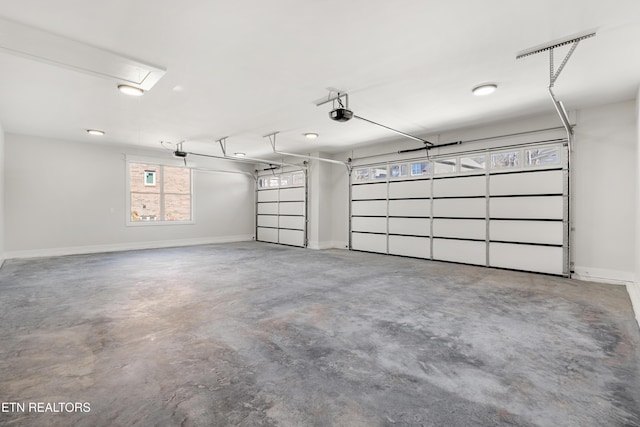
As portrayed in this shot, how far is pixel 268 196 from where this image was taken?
10.3 meters

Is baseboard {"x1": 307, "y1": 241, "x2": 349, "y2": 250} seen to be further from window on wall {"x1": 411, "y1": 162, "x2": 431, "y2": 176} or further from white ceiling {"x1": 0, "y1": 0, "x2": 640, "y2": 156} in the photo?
white ceiling {"x1": 0, "y1": 0, "x2": 640, "y2": 156}

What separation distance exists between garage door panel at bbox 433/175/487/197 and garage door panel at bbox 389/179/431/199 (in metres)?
0.21

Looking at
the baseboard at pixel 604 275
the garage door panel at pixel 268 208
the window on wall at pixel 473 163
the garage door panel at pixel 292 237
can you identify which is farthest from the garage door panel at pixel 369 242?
the baseboard at pixel 604 275

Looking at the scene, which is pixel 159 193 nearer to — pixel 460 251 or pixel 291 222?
pixel 291 222

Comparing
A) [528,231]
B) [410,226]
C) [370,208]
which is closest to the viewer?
[528,231]

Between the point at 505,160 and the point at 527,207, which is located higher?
the point at 505,160

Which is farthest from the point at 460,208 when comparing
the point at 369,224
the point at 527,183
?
the point at 369,224

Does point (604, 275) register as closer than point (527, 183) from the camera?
Yes

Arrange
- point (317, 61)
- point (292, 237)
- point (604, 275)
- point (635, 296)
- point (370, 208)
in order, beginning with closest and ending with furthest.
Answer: point (317, 61), point (635, 296), point (604, 275), point (370, 208), point (292, 237)

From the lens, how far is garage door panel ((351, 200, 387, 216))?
7602 millimetres

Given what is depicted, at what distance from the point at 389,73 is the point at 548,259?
4.23 m

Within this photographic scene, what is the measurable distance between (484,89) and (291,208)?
6.46 meters

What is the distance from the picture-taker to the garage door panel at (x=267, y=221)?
10.1m

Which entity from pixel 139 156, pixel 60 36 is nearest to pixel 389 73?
pixel 60 36
